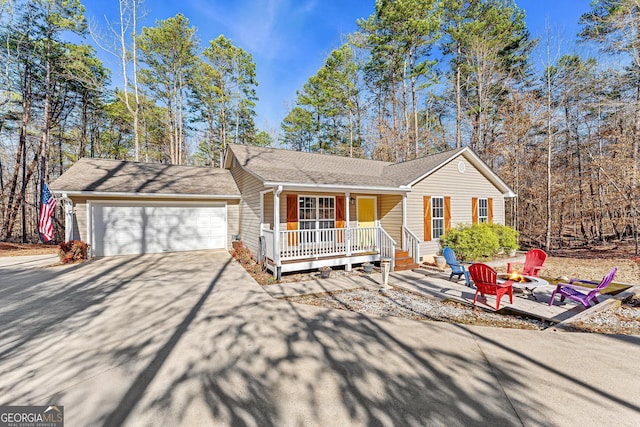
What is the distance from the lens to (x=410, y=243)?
9.09 meters

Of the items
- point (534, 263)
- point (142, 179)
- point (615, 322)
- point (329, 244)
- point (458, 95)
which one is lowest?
point (615, 322)

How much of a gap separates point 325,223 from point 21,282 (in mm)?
8883

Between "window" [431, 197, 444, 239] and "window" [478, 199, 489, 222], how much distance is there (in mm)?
2366

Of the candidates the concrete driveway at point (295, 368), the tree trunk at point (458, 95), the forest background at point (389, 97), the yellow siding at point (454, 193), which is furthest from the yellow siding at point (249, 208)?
the tree trunk at point (458, 95)

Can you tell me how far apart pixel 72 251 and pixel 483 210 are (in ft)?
54.1

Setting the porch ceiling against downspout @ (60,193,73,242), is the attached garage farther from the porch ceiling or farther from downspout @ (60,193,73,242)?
the porch ceiling

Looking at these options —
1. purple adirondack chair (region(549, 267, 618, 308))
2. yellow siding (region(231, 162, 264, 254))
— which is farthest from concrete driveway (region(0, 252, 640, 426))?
yellow siding (region(231, 162, 264, 254))

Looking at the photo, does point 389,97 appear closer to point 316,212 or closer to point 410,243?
point 316,212

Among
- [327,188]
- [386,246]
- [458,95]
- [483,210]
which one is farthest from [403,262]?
[458,95]

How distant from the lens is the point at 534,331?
4.01m

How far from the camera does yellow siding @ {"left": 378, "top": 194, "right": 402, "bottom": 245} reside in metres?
9.62

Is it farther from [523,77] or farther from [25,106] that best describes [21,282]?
[523,77]

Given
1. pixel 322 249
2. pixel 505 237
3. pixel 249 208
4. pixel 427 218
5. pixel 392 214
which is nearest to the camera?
pixel 322 249
